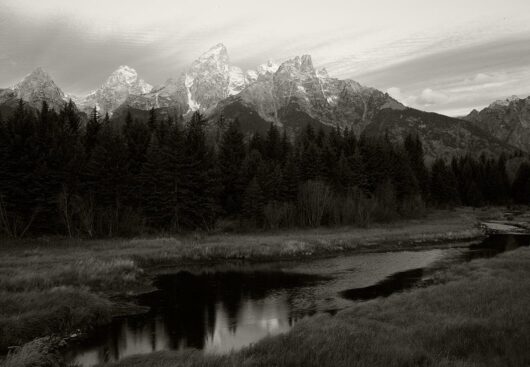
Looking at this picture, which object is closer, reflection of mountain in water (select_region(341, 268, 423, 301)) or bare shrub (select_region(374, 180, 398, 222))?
reflection of mountain in water (select_region(341, 268, 423, 301))

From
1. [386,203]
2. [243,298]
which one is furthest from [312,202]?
[243,298]

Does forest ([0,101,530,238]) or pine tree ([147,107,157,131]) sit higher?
pine tree ([147,107,157,131])

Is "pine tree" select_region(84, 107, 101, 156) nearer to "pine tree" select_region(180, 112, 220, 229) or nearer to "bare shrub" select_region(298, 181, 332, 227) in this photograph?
"pine tree" select_region(180, 112, 220, 229)

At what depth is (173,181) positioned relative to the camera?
61875mm

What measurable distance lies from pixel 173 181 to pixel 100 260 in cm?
2858

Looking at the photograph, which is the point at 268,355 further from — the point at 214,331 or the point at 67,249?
the point at 67,249

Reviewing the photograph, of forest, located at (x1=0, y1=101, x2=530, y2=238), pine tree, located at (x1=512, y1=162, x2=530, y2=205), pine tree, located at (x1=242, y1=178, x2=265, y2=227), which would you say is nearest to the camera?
A: forest, located at (x1=0, y1=101, x2=530, y2=238)

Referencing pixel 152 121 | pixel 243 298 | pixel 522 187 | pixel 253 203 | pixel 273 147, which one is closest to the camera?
pixel 243 298

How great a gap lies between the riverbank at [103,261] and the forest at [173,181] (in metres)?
5.96

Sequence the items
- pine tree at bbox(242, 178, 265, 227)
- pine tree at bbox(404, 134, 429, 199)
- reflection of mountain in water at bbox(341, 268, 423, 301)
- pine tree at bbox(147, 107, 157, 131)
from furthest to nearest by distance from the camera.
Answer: pine tree at bbox(404, 134, 429, 199), pine tree at bbox(147, 107, 157, 131), pine tree at bbox(242, 178, 265, 227), reflection of mountain in water at bbox(341, 268, 423, 301)

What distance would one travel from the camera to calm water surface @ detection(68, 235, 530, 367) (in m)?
19.1

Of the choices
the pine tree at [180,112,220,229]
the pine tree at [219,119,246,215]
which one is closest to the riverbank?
the pine tree at [180,112,220,229]

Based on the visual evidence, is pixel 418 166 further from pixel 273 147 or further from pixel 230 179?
pixel 230 179

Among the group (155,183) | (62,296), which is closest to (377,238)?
(155,183)
